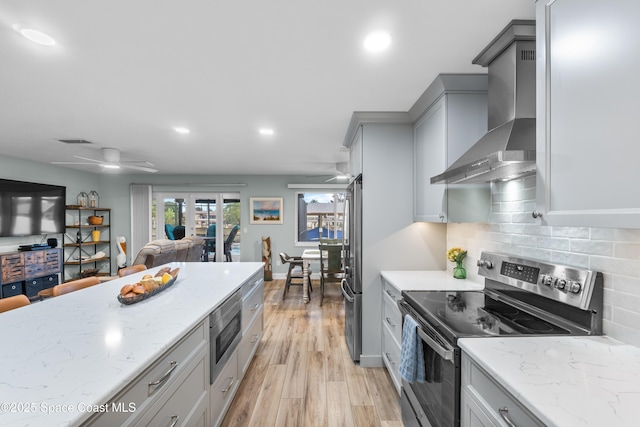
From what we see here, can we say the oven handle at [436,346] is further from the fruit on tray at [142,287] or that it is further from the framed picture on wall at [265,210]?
the framed picture on wall at [265,210]

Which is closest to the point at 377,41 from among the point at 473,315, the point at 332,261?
the point at 473,315

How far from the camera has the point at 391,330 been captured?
7.32 ft

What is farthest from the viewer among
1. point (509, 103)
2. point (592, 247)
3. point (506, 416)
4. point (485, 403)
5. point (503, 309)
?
point (503, 309)

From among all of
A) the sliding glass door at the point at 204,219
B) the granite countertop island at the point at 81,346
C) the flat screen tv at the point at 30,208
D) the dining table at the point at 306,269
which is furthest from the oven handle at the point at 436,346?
the flat screen tv at the point at 30,208

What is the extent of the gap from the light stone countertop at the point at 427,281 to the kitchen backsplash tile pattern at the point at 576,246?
0.16m

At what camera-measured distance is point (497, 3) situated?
48.1 inches

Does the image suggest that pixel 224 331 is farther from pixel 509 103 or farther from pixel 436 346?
pixel 509 103

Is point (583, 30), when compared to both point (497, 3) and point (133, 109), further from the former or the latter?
point (133, 109)

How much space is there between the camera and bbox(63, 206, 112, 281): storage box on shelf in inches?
215

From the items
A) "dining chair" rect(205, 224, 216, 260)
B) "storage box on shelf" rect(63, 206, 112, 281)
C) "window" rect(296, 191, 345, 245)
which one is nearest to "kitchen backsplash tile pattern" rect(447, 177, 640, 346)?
"window" rect(296, 191, 345, 245)

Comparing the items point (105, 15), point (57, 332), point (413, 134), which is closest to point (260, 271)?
point (57, 332)

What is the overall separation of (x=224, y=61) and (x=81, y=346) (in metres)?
1.61

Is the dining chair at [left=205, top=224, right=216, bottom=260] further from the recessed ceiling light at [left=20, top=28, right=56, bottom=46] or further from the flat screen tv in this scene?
the recessed ceiling light at [left=20, top=28, right=56, bottom=46]

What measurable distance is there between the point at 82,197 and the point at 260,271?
5.30 m
